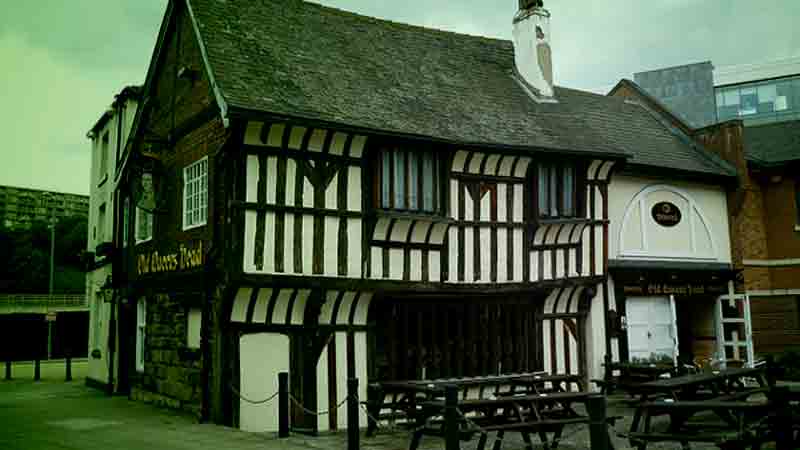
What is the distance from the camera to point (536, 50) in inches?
664

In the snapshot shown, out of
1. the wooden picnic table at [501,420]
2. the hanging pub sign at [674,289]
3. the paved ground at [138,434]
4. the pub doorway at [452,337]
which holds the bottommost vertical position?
the paved ground at [138,434]

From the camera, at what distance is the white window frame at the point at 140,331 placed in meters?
16.4

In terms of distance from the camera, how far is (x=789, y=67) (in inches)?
1599

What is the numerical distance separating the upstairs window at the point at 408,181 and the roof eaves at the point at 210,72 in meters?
2.84

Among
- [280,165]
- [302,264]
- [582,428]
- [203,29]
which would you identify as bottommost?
[582,428]

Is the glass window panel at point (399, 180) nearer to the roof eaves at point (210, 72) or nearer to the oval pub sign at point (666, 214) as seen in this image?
the roof eaves at point (210, 72)

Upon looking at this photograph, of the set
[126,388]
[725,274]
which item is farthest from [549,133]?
[126,388]

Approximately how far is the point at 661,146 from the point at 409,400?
1050 cm

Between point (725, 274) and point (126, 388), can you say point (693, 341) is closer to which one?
point (725, 274)

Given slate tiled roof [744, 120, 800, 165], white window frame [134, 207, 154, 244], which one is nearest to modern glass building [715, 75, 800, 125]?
slate tiled roof [744, 120, 800, 165]

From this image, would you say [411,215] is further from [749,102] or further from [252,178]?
[749,102]

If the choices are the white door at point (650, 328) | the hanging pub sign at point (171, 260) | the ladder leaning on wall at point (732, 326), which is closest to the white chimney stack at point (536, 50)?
the white door at point (650, 328)

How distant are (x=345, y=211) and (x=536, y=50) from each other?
6.96m

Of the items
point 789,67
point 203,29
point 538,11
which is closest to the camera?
point 203,29
